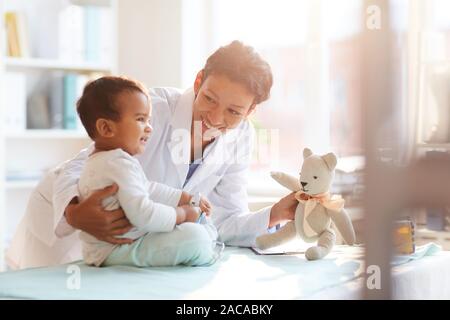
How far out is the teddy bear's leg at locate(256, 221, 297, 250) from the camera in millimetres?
1284

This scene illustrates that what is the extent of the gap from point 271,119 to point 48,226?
1.04 meters

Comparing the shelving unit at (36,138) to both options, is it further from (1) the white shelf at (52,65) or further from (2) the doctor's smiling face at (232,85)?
(2) the doctor's smiling face at (232,85)

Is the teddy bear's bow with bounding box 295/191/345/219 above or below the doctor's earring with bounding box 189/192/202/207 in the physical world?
below

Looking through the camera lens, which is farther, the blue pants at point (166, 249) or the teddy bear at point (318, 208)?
the teddy bear at point (318, 208)

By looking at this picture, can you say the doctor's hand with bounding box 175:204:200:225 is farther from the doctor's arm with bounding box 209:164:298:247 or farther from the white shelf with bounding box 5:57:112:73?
the white shelf with bounding box 5:57:112:73

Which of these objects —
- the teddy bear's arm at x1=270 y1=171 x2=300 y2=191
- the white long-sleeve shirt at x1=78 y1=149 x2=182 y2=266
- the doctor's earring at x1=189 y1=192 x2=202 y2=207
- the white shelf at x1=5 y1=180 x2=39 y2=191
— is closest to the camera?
the white long-sleeve shirt at x1=78 y1=149 x2=182 y2=266

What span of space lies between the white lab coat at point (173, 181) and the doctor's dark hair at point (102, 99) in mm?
151

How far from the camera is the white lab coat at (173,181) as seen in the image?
129 centimetres

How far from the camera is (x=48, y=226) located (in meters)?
1.43

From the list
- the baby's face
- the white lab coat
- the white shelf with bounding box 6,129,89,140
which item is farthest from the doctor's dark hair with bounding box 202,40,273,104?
the white shelf with bounding box 6,129,89,140

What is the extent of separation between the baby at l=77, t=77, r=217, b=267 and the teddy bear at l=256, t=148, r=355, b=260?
0.72 feet

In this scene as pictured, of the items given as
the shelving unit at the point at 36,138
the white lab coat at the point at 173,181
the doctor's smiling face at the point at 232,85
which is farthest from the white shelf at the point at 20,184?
the doctor's smiling face at the point at 232,85
